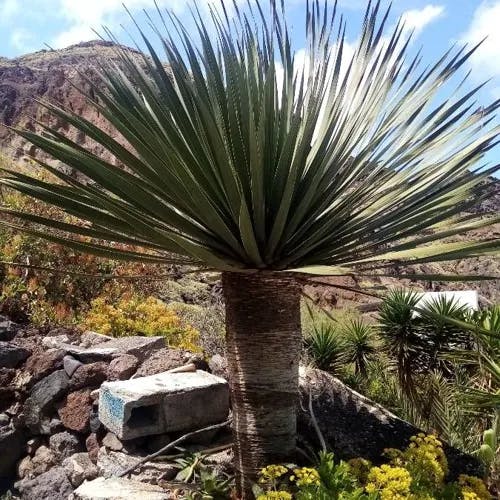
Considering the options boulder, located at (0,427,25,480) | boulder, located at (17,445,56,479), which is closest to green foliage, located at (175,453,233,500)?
boulder, located at (17,445,56,479)

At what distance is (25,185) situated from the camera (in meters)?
2.78

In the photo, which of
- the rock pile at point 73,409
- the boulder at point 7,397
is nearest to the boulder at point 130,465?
the rock pile at point 73,409

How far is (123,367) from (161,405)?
0.95 m

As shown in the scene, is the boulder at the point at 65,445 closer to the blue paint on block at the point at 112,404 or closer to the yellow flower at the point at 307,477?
the blue paint on block at the point at 112,404

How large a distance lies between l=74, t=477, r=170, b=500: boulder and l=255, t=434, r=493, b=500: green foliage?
0.63m

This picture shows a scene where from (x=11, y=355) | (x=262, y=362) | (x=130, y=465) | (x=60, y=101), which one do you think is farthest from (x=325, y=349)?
(x=60, y=101)

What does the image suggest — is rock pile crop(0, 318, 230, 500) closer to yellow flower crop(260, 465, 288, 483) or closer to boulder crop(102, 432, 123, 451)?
boulder crop(102, 432, 123, 451)

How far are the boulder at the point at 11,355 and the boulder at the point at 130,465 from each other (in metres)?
1.71

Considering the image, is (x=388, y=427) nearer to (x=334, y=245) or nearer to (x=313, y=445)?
(x=313, y=445)

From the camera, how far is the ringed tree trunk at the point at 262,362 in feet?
9.39

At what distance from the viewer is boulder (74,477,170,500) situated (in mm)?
3188

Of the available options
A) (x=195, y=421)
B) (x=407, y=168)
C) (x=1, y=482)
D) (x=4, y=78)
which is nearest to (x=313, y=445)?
(x=195, y=421)

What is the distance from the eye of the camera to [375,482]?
2.71m

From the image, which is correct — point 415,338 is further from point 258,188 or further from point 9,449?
point 258,188
